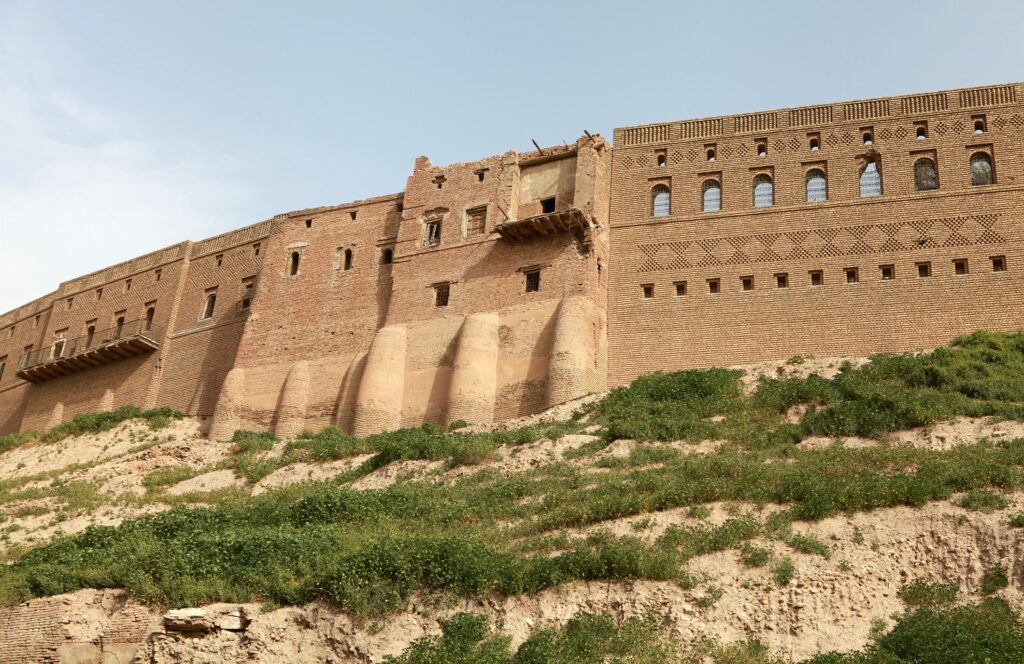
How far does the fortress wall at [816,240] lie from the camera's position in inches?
901

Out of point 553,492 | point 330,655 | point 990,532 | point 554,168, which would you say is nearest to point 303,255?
point 554,168

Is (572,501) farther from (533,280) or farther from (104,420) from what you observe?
(104,420)

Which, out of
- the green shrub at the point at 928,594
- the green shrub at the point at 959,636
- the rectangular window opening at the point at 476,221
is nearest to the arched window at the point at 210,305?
the rectangular window opening at the point at 476,221

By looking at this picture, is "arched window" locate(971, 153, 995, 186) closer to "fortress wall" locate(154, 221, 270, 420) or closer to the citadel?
the citadel

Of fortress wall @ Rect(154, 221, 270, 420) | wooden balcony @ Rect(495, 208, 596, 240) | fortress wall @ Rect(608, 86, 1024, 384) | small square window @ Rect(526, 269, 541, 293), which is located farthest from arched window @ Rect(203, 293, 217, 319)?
fortress wall @ Rect(608, 86, 1024, 384)

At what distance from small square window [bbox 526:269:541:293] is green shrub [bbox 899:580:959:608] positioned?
540 inches

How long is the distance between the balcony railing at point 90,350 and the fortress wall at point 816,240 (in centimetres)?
1405

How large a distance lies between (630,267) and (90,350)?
15965mm

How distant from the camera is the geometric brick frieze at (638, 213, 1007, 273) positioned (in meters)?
23.4

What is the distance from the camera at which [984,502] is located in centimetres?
1376

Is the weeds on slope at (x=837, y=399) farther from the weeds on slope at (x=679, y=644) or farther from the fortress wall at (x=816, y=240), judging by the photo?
the weeds on slope at (x=679, y=644)

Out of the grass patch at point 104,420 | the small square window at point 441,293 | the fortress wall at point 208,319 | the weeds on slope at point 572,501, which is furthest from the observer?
the fortress wall at point 208,319

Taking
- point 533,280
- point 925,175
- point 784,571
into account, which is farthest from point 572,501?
point 925,175

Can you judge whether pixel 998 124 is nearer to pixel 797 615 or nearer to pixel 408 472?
pixel 408 472
